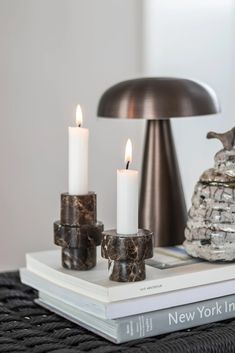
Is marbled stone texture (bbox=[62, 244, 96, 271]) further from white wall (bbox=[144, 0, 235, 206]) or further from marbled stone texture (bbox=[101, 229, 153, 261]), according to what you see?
white wall (bbox=[144, 0, 235, 206])

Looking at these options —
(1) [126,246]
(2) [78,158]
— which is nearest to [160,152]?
(2) [78,158]

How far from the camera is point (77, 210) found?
2.95 feet

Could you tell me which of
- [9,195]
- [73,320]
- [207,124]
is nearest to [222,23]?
[207,124]

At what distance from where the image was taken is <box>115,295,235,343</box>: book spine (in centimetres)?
81

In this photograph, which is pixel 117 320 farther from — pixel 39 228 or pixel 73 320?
pixel 39 228

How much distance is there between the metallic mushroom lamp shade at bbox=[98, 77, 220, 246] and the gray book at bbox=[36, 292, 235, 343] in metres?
0.24

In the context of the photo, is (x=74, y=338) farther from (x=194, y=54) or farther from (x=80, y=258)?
(x=194, y=54)

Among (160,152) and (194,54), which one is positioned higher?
(194,54)

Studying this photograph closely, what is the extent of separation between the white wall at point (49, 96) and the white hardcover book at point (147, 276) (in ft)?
1.39

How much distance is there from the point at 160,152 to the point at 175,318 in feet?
1.12

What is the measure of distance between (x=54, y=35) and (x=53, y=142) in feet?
0.72

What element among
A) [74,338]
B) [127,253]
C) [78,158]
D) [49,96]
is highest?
[49,96]

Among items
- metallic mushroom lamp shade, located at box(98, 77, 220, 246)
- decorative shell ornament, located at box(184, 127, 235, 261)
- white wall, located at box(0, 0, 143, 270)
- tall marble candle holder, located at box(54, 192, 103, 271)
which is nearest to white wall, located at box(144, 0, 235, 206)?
white wall, located at box(0, 0, 143, 270)

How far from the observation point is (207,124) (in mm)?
1380
